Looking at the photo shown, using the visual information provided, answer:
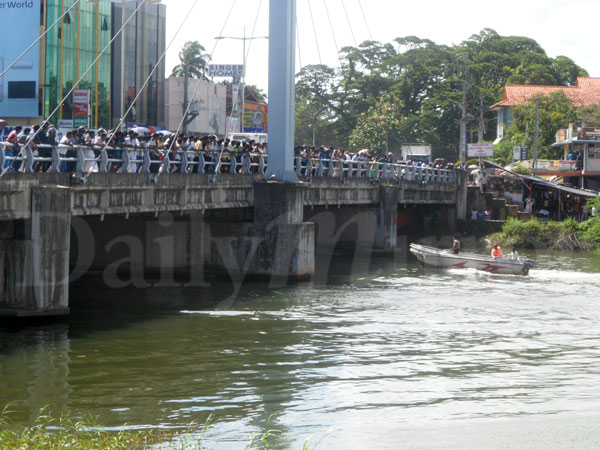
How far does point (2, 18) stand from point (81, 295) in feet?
106

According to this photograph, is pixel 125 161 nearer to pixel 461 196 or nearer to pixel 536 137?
pixel 461 196

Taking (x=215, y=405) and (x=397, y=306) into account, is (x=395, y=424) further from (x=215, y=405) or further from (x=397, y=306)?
(x=397, y=306)

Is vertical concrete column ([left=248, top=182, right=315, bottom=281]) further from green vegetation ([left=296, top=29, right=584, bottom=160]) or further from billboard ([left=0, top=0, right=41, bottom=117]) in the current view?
green vegetation ([left=296, top=29, right=584, bottom=160])

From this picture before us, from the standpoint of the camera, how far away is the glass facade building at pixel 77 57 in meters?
56.7

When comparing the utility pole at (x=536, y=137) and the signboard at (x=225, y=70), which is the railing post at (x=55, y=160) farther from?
the signboard at (x=225, y=70)

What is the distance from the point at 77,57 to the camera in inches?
2318

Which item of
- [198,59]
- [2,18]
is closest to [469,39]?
[198,59]

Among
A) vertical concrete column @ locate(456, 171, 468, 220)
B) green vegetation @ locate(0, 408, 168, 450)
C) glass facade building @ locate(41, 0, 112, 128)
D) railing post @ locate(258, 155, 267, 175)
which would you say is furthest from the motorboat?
green vegetation @ locate(0, 408, 168, 450)

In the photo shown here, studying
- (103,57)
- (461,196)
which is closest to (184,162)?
(103,57)

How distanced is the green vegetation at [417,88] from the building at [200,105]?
58.5 ft

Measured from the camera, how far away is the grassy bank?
53.3 metres

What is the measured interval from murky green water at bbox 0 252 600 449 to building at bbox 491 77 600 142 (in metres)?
57.9

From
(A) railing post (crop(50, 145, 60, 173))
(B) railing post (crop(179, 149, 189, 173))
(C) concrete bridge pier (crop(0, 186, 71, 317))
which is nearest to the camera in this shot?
(C) concrete bridge pier (crop(0, 186, 71, 317))

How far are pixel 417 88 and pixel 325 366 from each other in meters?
82.6
